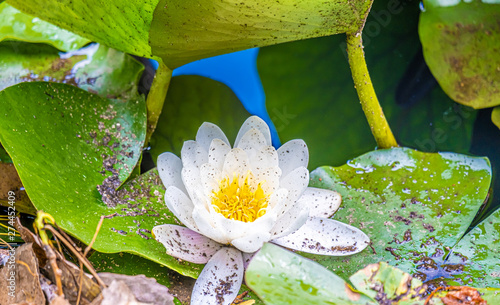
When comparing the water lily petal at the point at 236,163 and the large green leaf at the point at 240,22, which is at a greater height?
the large green leaf at the point at 240,22

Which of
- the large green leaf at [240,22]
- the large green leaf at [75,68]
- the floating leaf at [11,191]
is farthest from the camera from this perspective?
the large green leaf at [75,68]

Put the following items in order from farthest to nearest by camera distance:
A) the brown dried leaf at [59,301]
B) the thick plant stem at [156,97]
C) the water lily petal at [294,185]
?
the thick plant stem at [156,97] → the water lily petal at [294,185] → the brown dried leaf at [59,301]

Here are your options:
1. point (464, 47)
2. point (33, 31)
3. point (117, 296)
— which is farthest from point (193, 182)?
point (464, 47)

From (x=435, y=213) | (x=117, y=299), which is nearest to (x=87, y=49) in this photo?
(x=117, y=299)

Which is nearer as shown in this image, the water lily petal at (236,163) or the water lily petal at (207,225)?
the water lily petal at (207,225)

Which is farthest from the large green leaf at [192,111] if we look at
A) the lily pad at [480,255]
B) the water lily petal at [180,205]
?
the lily pad at [480,255]

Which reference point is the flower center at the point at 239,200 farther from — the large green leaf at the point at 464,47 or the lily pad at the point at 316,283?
the large green leaf at the point at 464,47

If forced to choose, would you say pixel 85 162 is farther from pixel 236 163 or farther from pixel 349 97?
pixel 349 97

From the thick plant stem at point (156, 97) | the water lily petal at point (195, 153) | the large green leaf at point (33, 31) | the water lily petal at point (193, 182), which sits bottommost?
the water lily petal at point (193, 182)
